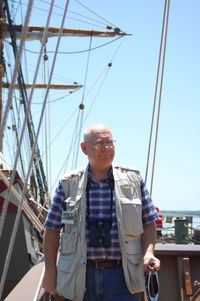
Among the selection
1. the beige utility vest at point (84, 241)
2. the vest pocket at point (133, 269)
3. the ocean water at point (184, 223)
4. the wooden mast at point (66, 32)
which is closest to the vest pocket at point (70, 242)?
the beige utility vest at point (84, 241)

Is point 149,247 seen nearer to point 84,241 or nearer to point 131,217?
point 131,217

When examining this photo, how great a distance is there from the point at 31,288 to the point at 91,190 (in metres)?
0.82

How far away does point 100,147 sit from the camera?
9.05 feet

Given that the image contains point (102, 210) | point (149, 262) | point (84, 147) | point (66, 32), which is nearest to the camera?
point (149, 262)

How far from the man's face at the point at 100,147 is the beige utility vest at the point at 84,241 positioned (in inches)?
4.6

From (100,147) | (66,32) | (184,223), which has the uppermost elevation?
Result: (66,32)

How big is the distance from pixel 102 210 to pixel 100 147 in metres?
0.37

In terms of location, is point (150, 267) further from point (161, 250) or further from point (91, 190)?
point (161, 250)

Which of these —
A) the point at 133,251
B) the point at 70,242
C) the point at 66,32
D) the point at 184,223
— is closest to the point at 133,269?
the point at 133,251

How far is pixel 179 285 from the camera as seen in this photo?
4102mm

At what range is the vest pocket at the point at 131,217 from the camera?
105 inches

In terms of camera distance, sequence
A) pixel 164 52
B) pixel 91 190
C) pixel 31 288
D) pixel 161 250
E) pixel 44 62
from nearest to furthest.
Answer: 1. pixel 91 190
2. pixel 31 288
3. pixel 161 250
4. pixel 164 52
5. pixel 44 62

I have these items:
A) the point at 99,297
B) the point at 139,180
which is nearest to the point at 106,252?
the point at 99,297

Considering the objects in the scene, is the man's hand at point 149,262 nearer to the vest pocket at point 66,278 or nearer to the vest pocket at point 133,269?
the vest pocket at point 133,269
